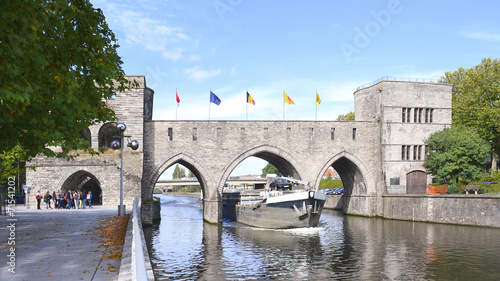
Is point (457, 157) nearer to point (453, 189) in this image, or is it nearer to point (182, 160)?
point (453, 189)

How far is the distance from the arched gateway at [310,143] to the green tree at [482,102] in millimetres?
8444

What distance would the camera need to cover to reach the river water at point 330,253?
16141 mm

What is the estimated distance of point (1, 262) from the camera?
9.84m

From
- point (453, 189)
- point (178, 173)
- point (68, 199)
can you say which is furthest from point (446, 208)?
point (178, 173)

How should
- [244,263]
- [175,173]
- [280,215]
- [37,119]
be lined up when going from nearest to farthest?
[37,119] < [244,263] < [280,215] < [175,173]

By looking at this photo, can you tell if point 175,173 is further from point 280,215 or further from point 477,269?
point 477,269

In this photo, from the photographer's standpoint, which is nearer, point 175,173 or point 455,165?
point 455,165

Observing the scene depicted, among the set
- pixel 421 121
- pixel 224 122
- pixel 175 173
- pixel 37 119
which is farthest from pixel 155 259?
pixel 175 173

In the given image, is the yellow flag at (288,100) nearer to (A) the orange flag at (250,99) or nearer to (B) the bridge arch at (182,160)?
(A) the orange flag at (250,99)

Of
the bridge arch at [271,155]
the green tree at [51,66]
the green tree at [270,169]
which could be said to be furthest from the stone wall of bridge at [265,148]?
the green tree at [270,169]

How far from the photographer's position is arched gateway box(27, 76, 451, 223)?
33.2 meters

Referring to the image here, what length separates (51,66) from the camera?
36.7 ft

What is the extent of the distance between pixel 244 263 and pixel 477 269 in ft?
29.1

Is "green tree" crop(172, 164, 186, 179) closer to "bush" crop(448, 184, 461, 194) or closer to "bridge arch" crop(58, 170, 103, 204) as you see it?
"bridge arch" crop(58, 170, 103, 204)
